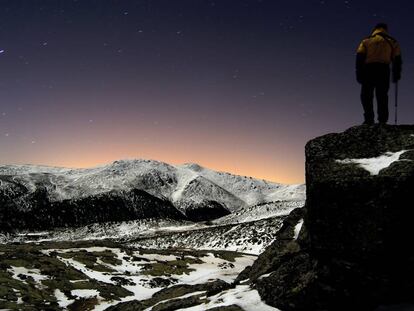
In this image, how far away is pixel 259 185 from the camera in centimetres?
18825

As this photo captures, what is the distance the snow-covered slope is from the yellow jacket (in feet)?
431

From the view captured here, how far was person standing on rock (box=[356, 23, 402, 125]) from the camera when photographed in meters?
11.0

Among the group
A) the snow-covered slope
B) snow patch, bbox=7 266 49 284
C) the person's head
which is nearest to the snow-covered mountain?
the snow-covered slope

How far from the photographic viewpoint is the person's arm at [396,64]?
37.4ft

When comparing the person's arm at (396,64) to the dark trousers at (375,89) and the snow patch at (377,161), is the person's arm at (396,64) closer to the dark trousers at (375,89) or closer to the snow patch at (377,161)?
the dark trousers at (375,89)

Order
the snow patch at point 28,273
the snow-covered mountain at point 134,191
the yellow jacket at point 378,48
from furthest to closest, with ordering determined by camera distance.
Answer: the snow-covered mountain at point 134,191 < the snow patch at point 28,273 < the yellow jacket at point 378,48

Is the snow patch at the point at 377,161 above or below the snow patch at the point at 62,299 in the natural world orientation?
above

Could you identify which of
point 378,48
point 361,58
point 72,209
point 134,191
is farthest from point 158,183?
point 378,48

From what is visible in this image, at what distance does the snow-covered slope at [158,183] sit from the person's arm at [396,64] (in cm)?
13119

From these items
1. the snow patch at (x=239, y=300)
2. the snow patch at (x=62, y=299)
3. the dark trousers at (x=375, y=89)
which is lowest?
the snow patch at (x=62, y=299)

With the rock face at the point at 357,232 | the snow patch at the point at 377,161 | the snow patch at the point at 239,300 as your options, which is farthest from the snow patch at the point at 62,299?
the snow patch at the point at 377,161

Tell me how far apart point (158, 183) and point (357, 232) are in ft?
532

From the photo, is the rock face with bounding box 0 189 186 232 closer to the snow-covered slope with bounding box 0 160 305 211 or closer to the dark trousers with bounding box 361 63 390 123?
the snow-covered slope with bounding box 0 160 305 211

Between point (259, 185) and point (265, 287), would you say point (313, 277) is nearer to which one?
point (265, 287)
